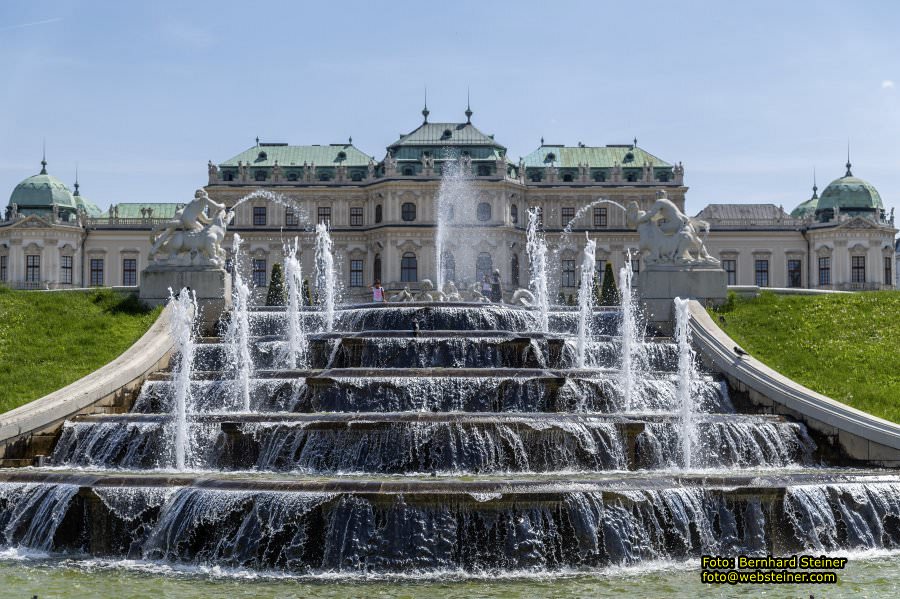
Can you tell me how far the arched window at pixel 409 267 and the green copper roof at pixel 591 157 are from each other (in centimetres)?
1182

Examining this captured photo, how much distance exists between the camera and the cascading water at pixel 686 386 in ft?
69.1

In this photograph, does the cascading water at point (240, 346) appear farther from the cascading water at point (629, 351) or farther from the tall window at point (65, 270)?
the tall window at point (65, 270)

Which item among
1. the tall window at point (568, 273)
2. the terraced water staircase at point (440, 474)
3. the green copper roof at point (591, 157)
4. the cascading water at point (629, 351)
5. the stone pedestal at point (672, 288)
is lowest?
the terraced water staircase at point (440, 474)

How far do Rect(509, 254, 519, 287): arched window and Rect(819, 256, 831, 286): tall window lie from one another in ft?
75.7

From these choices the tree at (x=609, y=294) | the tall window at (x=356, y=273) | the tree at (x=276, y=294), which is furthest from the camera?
the tall window at (x=356, y=273)

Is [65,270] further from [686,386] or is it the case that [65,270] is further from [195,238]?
[686,386]

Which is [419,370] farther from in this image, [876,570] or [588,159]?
[588,159]

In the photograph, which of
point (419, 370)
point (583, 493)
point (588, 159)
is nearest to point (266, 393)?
point (419, 370)

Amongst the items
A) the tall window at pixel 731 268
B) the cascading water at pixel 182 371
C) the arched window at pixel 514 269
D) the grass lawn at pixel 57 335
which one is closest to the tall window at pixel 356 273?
the arched window at pixel 514 269

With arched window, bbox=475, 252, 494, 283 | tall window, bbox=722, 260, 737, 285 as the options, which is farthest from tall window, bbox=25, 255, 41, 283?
tall window, bbox=722, 260, 737, 285

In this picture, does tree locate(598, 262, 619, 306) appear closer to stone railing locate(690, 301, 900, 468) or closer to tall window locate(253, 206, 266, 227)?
stone railing locate(690, 301, 900, 468)

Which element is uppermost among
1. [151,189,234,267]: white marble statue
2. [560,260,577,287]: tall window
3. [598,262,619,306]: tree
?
[560,260,577,287]: tall window

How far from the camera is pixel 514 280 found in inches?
3300

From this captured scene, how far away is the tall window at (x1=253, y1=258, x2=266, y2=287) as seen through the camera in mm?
84606
